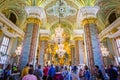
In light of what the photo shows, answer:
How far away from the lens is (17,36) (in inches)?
535

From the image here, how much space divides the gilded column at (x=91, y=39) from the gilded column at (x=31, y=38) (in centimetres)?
376

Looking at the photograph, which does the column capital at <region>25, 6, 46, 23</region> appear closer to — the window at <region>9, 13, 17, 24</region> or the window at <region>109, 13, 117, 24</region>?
the window at <region>9, 13, 17, 24</region>

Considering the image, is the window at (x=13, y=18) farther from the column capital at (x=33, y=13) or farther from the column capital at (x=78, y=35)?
the column capital at (x=78, y=35)

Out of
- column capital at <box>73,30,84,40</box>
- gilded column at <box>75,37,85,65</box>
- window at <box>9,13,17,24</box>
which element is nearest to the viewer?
gilded column at <box>75,37,85,65</box>

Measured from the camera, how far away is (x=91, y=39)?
8.02 meters

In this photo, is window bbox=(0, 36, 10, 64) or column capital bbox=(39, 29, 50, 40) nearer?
window bbox=(0, 36, 10, 64)

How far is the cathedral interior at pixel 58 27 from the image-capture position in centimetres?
820

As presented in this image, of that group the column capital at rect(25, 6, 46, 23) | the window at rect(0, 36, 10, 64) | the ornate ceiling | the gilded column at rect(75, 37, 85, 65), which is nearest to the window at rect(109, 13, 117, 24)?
the ornate ceiling

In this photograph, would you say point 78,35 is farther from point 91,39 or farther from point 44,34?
point 91,39

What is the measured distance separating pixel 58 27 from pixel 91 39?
204 inches

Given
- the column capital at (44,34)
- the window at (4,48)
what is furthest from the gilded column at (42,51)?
the window at (4,48)

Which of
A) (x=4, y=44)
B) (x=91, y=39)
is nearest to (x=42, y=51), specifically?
(x=4, y=44)

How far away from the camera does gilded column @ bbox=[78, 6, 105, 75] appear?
741cm

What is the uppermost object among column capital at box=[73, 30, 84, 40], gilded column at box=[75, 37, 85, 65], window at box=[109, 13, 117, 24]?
window at box=[109, 13, 117, 24]
